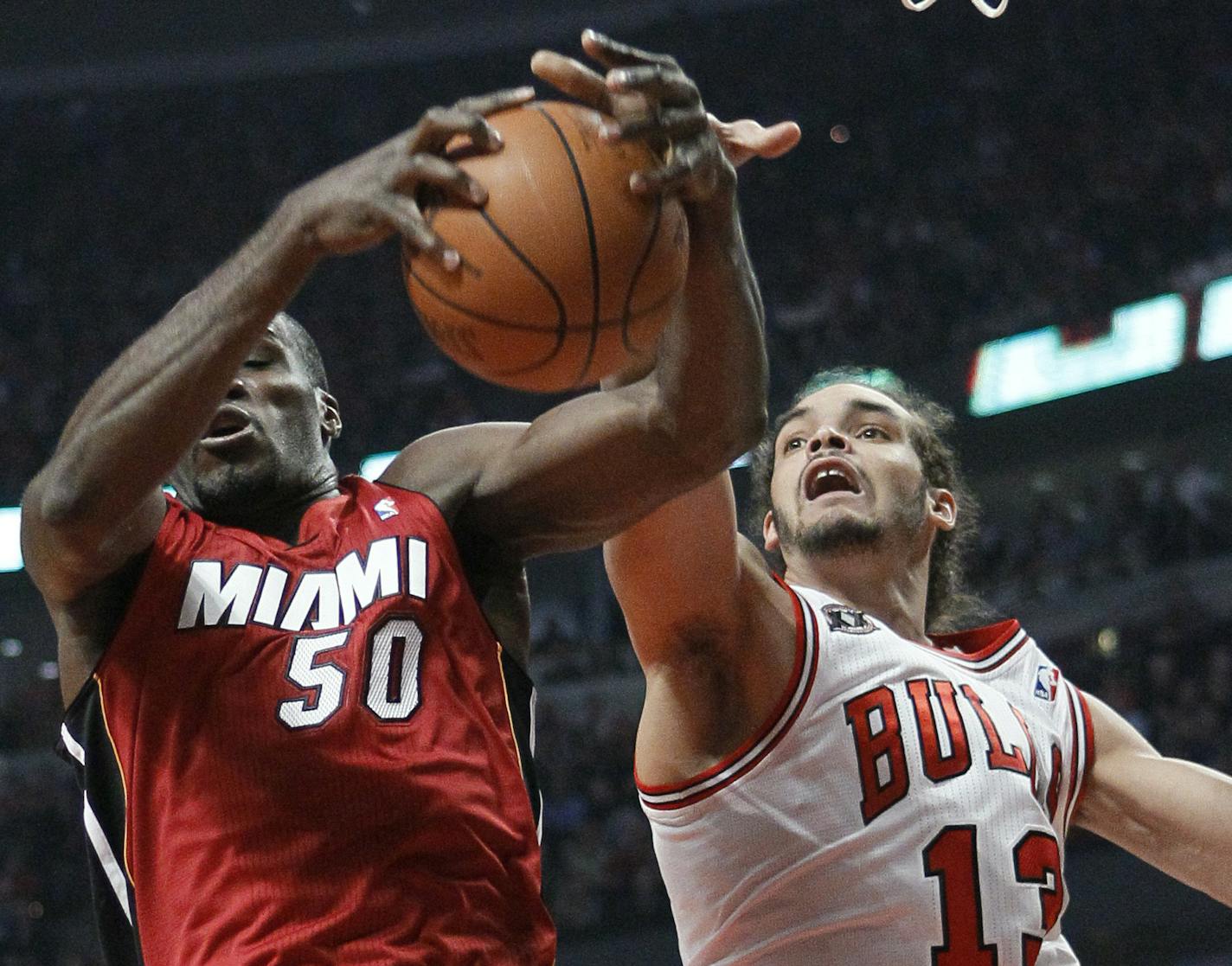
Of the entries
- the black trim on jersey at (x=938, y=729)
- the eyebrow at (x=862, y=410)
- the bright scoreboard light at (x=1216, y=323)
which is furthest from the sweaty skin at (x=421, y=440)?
the bright scoreboard light at (x=1216, y=323)

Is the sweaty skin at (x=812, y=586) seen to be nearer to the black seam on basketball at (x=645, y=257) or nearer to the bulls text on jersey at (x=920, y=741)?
the bulls text on jersey at (x=920, y=741)

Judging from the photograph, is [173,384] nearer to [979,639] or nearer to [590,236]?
[590,236]

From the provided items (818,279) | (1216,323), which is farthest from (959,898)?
(818,279)

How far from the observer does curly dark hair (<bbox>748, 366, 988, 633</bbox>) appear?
4355 mm

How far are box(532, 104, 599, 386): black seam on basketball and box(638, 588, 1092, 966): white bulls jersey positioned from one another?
1.24 meters

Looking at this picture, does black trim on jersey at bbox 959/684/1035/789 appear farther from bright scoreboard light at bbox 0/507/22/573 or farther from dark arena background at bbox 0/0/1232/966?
bright scoreboard light at bbox 0/507/22/573

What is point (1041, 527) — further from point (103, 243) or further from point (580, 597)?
point (103, 243)

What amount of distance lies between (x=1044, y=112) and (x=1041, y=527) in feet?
18.9

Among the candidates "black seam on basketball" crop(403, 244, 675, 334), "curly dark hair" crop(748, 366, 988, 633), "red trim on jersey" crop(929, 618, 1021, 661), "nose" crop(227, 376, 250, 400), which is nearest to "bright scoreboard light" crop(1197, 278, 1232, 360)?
"curly dark hair" crop(748, 366, 988, 633)

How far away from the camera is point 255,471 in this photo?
9.29 ft

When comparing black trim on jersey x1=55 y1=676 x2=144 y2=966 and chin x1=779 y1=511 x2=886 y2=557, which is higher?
chin x1=779 y1=511 x2=886 y2=557

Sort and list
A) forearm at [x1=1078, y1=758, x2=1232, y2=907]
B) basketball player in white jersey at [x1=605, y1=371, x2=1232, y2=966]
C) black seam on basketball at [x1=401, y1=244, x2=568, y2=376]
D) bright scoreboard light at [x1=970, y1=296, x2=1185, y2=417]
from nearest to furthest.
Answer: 1. black seam on basketball at [x1=401, y1=244, x2=568, y2=376]
2. basketball player in white jersey at [x1=605, y1=371, x2=1232, y2=966]
3. forearm at [x1=1078, y1=758, x2=1232, y2=907]
4. bright scoreboard light at [x1=970, y1=296, x2=1185, y2=417]

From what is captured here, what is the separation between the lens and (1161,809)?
3.82 meters

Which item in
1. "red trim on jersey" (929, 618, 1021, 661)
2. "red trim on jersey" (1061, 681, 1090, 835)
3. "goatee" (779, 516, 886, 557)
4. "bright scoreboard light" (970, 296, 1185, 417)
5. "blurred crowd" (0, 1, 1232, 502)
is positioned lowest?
"red trim on jersey" (1061, 681, 1090, 835)
